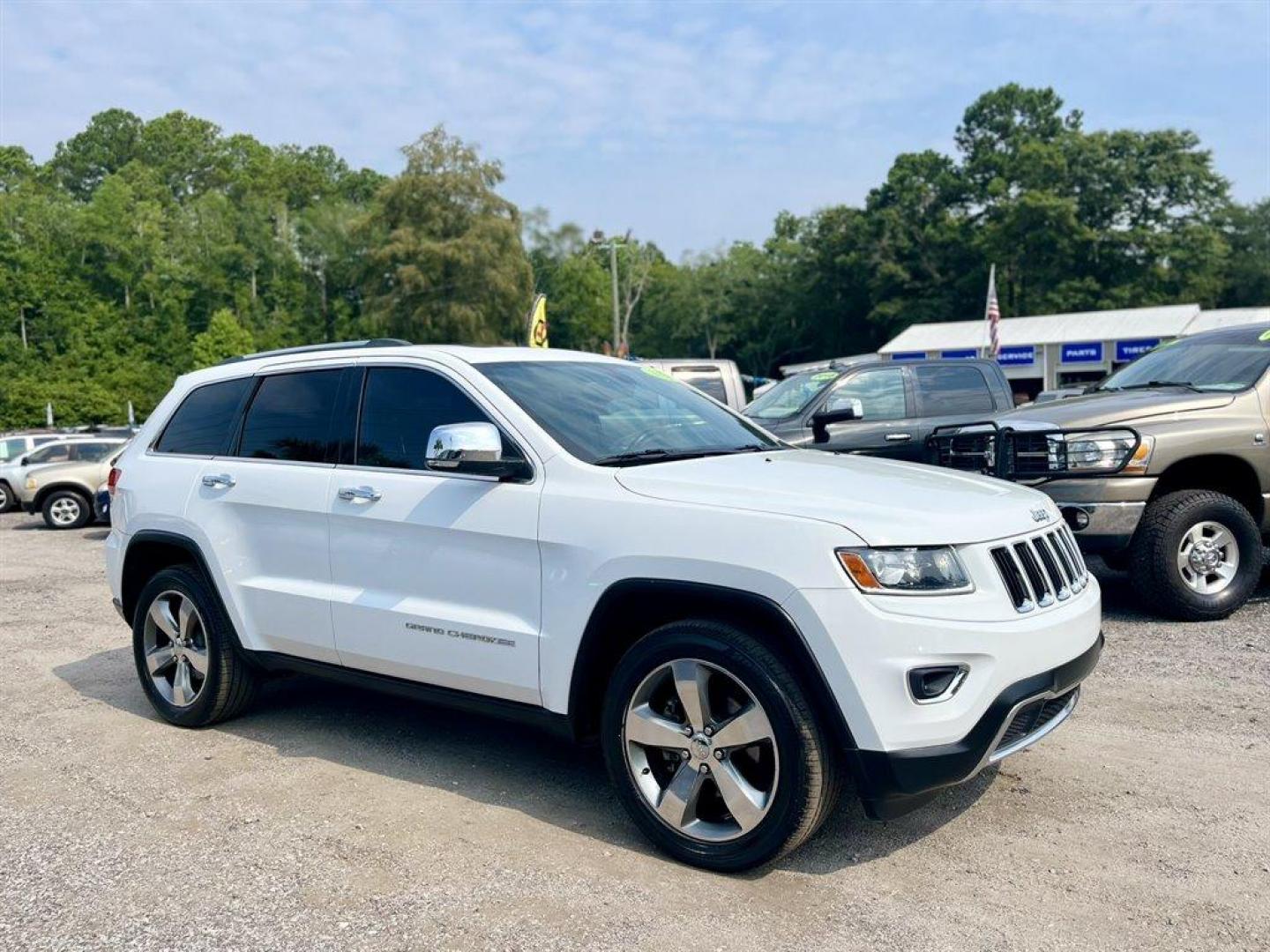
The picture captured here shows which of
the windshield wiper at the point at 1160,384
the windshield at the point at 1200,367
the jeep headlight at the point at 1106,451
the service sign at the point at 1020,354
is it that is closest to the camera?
the jeep headlight at the point at 1106,451

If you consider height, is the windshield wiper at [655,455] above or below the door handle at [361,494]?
above

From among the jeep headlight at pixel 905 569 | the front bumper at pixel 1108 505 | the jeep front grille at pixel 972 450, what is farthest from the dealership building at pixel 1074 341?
the jeep headlight at pixel 905 569

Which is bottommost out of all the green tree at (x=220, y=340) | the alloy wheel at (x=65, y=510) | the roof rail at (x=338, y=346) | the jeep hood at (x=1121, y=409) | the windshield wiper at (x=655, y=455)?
the alloy wheel at (x=65, y=510)

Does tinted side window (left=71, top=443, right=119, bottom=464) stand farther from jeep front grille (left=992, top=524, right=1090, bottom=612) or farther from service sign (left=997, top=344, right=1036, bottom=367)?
service sign (left=997, top=344, right=1036, bottom=367)

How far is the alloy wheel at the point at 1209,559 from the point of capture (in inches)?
263

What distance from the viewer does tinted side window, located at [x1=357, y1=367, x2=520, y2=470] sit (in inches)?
175

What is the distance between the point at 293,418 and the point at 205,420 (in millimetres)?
743

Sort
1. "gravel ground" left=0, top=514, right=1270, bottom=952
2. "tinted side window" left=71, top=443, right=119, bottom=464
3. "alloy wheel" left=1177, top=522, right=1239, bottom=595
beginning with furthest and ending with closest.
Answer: "tinted side window" left=71, top=443, right=119, bottom=464 → "alloy wheel" left=1177, top=522, right=1239, bottom=595 → "gravel ground" left=0, top=514, right=1270, bottom=952

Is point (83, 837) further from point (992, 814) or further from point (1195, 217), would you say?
point (1195, 217)

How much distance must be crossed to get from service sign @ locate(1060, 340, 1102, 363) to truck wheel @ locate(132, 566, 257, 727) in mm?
37273

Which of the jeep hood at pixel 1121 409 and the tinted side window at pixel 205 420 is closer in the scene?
the tinted side window at pixel 205 420

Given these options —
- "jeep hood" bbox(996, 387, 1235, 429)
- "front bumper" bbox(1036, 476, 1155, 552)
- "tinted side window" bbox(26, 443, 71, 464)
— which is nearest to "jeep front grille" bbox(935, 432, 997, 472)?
"jeep hood" bbox(996, 387, 1235, 429)

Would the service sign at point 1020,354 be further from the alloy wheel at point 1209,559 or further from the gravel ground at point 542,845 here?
the gravel ground at point 542,845

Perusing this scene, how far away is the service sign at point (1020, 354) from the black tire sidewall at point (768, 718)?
38241 mm
